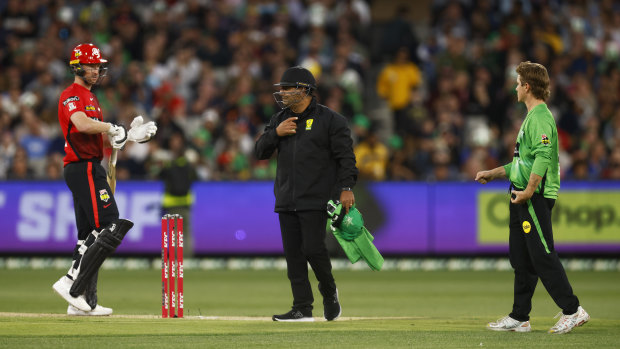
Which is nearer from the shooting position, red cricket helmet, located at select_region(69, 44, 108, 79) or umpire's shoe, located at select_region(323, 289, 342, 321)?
umpire's shoe, located at select_region(323, 289, 342, 321)

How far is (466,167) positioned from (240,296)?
24.8 feet

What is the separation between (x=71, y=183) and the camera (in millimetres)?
10586

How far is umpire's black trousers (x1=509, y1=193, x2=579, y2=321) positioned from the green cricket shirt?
15cm

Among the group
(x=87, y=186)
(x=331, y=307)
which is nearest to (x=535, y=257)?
(x=331, y=307)

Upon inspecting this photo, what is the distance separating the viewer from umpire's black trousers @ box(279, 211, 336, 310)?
10.1 meters

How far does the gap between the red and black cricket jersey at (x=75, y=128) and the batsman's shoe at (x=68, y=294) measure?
1185mm

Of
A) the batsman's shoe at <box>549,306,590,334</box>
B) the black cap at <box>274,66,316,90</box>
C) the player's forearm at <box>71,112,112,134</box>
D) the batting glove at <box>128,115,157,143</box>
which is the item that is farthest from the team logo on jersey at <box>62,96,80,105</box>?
the batsman's shoe at <box>549,306,590,334</box>

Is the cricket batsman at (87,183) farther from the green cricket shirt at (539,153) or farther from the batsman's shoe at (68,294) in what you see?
the green cricket shirt at (539,153)

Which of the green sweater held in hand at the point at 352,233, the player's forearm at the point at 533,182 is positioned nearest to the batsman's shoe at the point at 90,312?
the green sweater held in hand at the point at 352,233

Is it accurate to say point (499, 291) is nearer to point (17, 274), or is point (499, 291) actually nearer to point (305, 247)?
point (305, 247)

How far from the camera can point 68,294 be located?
412 inches

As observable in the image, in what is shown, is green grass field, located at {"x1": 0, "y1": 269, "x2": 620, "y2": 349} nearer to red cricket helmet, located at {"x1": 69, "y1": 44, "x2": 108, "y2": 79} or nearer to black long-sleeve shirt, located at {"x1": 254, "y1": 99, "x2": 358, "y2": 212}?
black long-sleeve shirt, located at {"x1": 254, "y1": 99, "x2": 358, "y2": 212}

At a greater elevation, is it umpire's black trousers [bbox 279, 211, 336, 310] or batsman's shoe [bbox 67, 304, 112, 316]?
umpire's black trousers [bbox 279, 211, 336, 310]

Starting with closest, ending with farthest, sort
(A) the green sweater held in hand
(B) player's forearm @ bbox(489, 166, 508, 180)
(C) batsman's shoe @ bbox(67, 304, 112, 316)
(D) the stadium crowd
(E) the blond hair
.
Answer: (E) the blond hair, (B) player's forearm @ bbox(489, 166, 508, 180), (A) the green sweater held in hand, (C) batsman's shoe @ bbox(67, 304, 112, 316), (D) the stadium crowd
